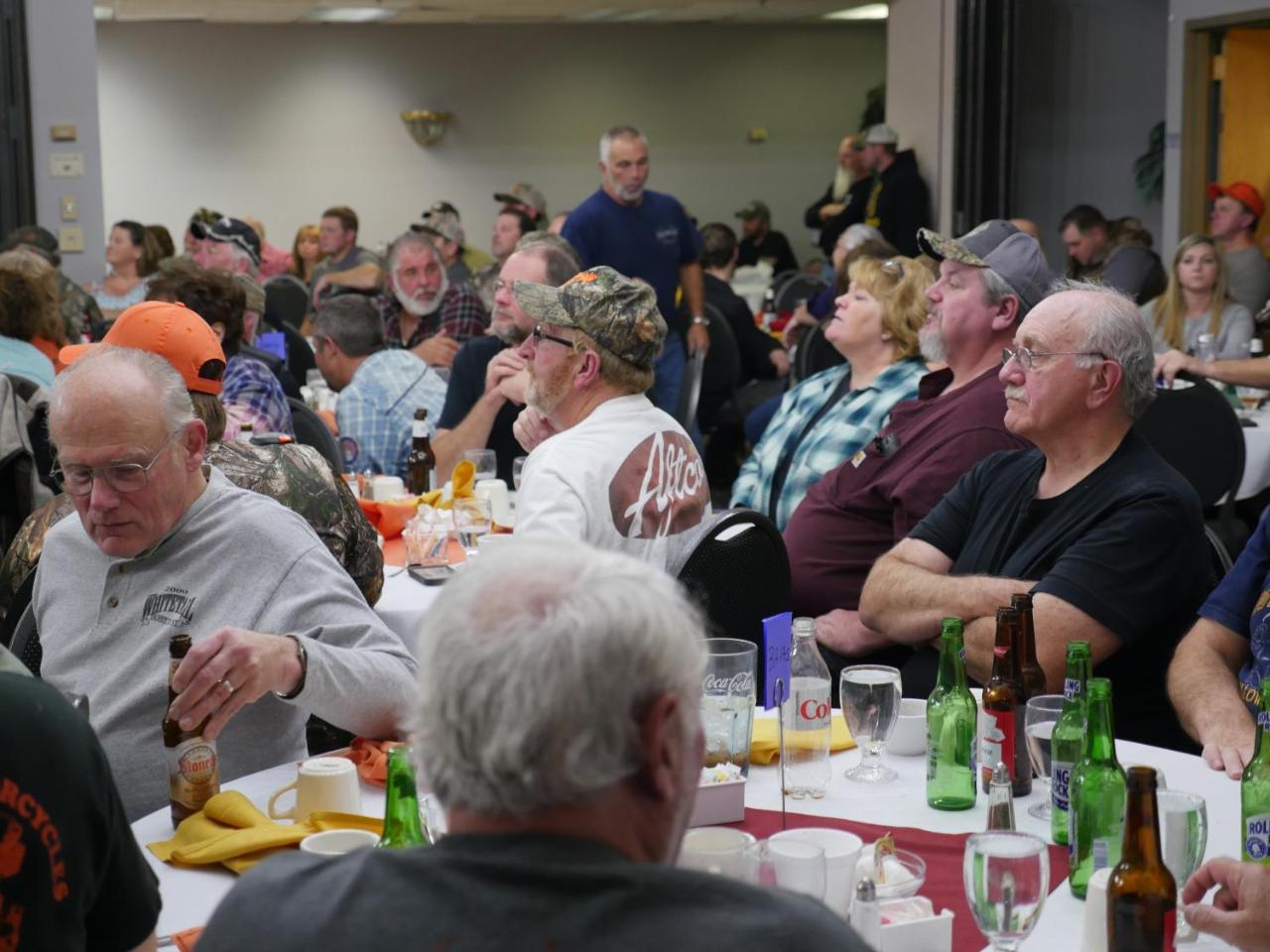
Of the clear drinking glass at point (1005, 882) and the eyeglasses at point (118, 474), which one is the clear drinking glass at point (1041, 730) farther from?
the eyeglasses at point (118, 474)

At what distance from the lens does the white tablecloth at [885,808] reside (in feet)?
6.09

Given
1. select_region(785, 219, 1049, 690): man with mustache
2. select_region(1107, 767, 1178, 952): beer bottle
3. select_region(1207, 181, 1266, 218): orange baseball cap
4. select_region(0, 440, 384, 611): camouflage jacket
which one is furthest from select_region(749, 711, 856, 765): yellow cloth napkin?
select_region(1207, 181, 1266, 218): orange baseball cap

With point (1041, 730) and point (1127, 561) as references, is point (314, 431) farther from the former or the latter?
point (1041, 730)

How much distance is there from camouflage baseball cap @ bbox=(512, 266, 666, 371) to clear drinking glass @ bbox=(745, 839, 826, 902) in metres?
1.79

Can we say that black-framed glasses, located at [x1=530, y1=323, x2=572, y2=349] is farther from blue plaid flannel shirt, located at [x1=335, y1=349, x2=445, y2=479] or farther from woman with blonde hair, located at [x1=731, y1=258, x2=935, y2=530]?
blue plaid flannel shirt, located at [x1=335, y1=349, x2=445, y2=479]

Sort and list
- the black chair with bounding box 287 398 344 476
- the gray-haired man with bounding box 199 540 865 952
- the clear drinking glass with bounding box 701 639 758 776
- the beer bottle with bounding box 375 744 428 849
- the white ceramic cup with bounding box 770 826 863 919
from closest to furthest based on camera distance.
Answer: the gray-haired man with bounding box 199 540 865 952, the white ceramic cup with bounding box 770 826 863 919, the beer bottle with bounding box 375 744 428 849, the clear drinking glass with bounding box 701 639 758 776, the black chair with bounding box 287 398 344 476

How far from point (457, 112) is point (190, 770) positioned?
566 inches

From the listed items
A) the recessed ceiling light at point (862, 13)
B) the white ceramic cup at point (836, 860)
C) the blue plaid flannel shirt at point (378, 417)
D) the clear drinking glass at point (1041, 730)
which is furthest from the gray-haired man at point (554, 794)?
the recessed ceiling light at point (862, 13)

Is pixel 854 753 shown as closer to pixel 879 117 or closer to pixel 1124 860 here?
pixel 1124 860

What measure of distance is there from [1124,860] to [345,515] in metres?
1.82

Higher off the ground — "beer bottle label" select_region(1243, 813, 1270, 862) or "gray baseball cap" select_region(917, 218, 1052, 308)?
"gray baseball cap" select_region(917, 218, 1052, 308)

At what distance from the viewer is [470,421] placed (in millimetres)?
4797

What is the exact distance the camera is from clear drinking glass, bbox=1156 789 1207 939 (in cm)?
179

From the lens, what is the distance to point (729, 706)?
7.14 feet
